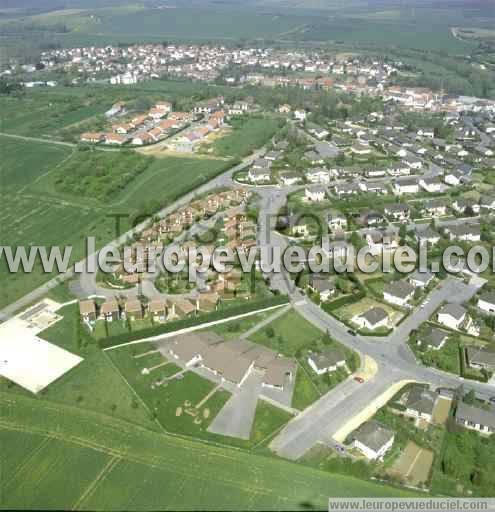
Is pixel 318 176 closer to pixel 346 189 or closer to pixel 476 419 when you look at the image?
pixel 346 189

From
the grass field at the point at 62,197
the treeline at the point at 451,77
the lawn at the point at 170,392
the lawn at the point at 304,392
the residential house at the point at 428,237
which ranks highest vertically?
the treeline at the point at 451,77

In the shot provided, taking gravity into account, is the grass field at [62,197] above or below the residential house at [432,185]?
below

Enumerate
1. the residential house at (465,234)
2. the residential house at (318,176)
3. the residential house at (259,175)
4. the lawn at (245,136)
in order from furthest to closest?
the lawn at (245,136) < the residential house at (318,176) < the residential house at (259,175) < the residential house at (465,234)

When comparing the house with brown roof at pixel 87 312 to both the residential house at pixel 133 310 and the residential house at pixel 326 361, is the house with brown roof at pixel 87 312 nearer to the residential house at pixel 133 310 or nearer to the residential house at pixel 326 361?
the residential house at pixel 133 310

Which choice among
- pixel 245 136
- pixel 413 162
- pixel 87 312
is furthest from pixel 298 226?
pixel 245 136

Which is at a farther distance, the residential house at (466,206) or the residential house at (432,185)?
the residential house at (432,185)

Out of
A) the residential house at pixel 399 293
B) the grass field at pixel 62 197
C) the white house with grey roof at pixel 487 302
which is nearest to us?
the white house with grey roof at pixel 487 302

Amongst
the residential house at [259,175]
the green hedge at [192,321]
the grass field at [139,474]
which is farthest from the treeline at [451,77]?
the grass field at [139,474]
